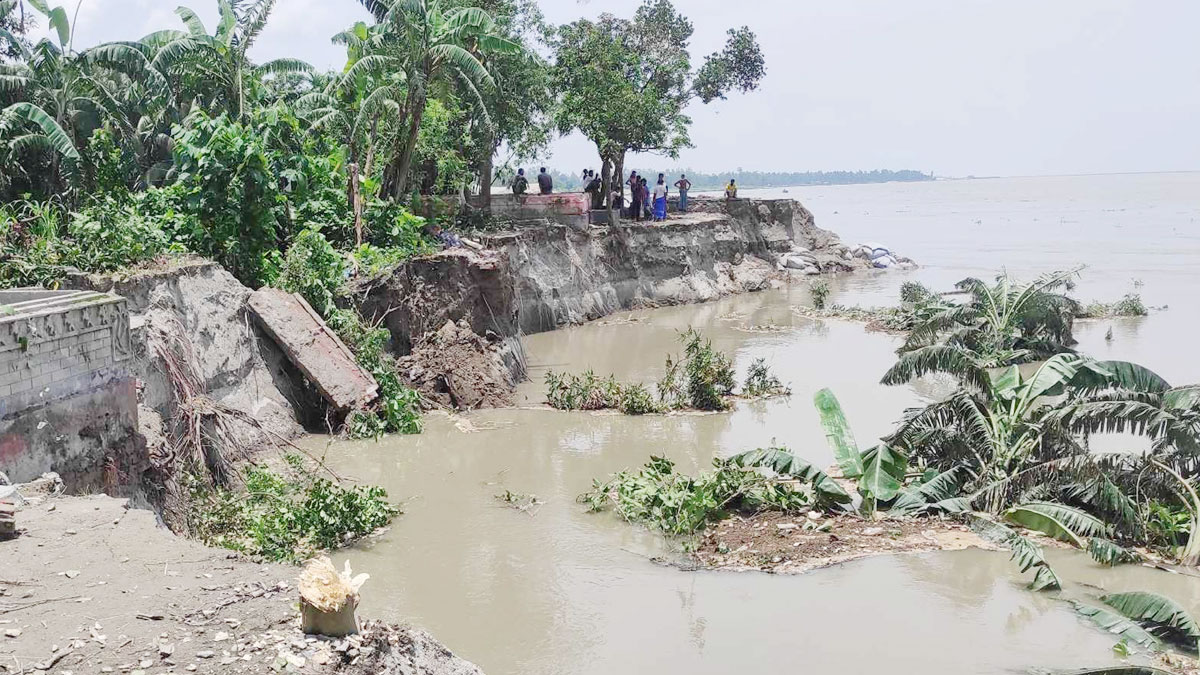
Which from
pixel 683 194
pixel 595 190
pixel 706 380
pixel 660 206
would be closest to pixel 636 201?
pixel 660 206

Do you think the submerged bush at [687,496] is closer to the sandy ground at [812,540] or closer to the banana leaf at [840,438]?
the sandy ground at [812,540]

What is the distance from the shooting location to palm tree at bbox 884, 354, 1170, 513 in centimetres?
1132

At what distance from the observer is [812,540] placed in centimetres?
1095

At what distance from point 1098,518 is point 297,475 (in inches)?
363

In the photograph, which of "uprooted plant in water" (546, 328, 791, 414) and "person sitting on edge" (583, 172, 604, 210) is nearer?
"uprooted plant in water" (546, 328, 791, 414)

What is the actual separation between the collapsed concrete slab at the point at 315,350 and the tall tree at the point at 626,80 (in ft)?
50.4

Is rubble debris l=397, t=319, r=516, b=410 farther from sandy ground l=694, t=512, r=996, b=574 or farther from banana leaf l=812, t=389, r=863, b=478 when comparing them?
sandy ground l=694, t=512, r=996, b=574

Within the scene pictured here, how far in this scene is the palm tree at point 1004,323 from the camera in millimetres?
17641

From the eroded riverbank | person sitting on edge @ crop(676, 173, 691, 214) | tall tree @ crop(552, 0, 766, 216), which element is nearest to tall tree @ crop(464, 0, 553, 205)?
tall tree @ crop(552, 0, 766, 216)

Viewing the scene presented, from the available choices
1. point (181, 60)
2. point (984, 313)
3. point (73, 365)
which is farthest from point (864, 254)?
point (73, 365)

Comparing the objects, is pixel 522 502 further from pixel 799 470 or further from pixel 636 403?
pixel 636 403

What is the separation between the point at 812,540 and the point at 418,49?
13723 mm

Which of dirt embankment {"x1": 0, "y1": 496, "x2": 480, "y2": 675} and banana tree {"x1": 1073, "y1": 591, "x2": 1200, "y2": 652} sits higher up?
dirt embankment {"x1": 0, "y1": 496, "x2": 480, "y2": 675}

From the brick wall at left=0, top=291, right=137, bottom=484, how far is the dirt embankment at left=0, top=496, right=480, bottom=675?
1.78 meters
